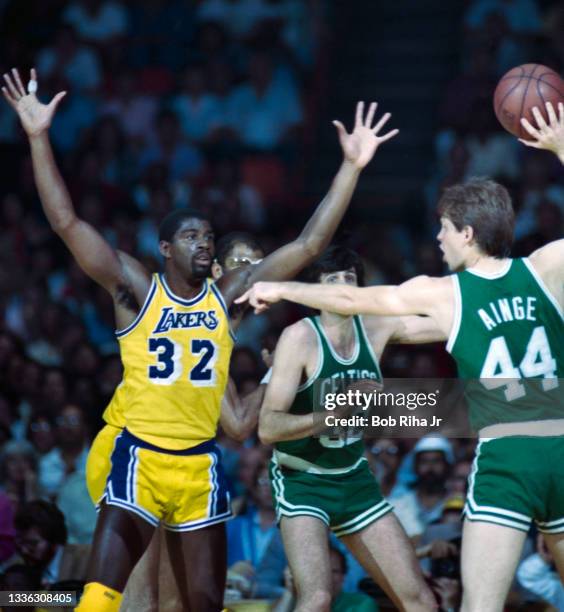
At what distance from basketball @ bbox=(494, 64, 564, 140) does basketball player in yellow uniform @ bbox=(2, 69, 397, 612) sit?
2.43 ft

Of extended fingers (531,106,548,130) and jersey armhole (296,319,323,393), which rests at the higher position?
extended fingers (531,106,548,130)

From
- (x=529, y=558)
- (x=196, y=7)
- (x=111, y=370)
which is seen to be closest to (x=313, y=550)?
(x=529, y=558)

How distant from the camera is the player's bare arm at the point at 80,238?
253 inches

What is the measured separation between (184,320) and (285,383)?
0.58m

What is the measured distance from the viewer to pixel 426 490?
8922 millimetres

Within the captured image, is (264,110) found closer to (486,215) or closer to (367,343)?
(367,343)

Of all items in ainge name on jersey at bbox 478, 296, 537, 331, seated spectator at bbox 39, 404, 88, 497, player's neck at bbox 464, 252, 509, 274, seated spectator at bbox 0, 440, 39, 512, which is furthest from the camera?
seated spectator at bbox 39, 404, 88, 497

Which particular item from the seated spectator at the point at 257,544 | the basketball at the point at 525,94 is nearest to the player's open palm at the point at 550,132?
the basketball at the point at 525,94

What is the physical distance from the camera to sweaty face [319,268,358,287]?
21.8 ft

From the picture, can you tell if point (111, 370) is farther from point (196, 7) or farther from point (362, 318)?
point (196, 7)

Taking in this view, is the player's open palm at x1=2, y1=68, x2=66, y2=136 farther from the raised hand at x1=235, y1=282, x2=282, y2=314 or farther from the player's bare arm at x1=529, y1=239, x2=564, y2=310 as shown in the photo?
the player's bare arm at x1=529, y1=239, x2=564, y2=310

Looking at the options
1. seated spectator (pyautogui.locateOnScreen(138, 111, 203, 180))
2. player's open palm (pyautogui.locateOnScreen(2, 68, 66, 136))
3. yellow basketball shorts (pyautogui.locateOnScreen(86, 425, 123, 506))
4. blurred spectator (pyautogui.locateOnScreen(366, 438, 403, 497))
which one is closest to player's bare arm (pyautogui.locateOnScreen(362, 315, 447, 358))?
yellow basketball shorts (pyautogui.locateOnScreen(86, 425, 123, 506))

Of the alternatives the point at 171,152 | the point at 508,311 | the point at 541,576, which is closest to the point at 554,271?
the point at 508,311

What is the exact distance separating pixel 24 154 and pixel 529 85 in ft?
28.3
